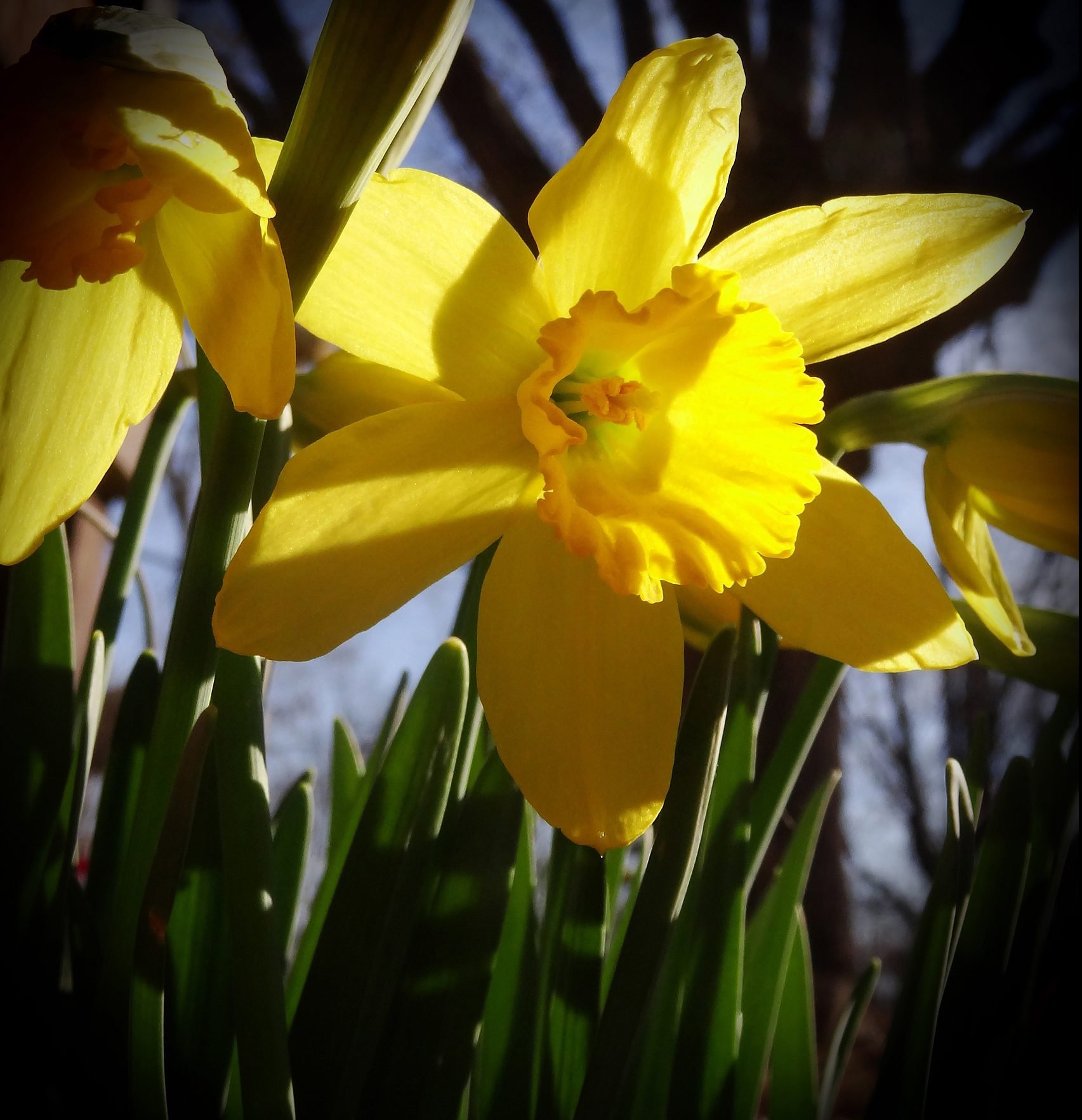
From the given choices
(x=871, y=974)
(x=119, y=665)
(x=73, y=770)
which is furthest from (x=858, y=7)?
(x=119, y=665)

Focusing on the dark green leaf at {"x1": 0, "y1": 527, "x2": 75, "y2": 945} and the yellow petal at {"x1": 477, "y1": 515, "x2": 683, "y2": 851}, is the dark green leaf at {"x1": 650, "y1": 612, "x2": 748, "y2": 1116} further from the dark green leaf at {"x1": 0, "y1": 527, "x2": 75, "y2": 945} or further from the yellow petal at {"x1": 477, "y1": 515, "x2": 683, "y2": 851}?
the dark green leaf at {"x1": 0, "y1": 527, "x2": 75, "y2": 945}

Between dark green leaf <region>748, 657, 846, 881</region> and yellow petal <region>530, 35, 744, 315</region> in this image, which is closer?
yellow petal <region>530, 35, 744, 315</region>

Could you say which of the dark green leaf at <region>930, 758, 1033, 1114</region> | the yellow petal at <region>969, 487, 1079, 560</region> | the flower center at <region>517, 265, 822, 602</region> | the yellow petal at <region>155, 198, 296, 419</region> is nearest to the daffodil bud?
the yellow petal at <region>155, 198, 296, 419</region>

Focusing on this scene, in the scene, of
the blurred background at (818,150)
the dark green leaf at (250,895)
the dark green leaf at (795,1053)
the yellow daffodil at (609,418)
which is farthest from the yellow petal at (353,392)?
the blurred background at (818,150)

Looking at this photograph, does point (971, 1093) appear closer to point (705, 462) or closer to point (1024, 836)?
point (1024, 836)

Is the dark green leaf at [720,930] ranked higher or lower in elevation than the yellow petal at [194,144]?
lower

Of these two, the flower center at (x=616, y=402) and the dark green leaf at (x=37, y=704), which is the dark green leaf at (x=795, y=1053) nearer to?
the flower center at (x=616, y=402)
